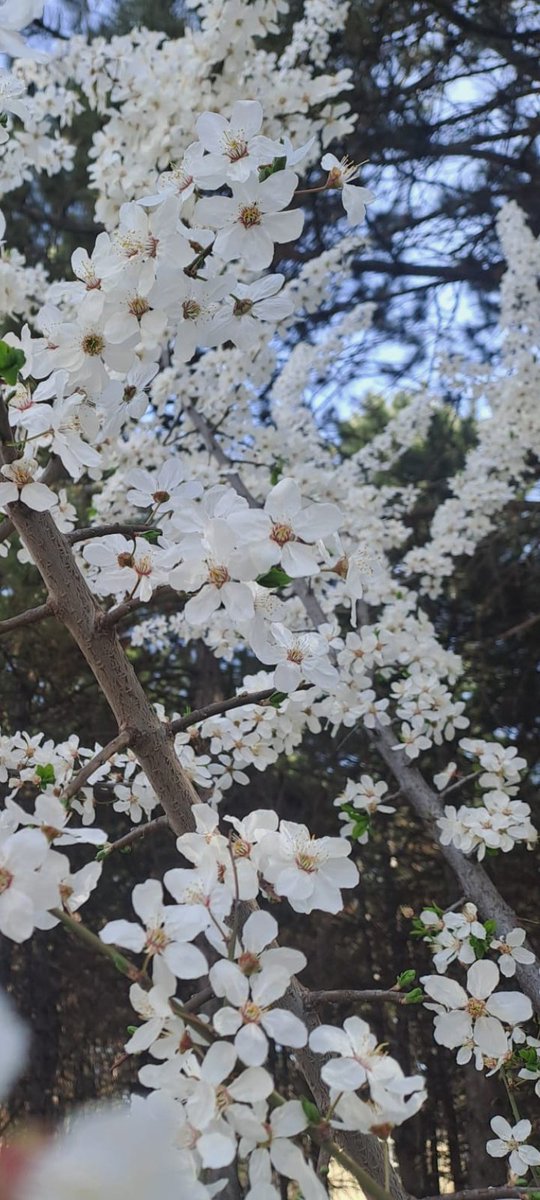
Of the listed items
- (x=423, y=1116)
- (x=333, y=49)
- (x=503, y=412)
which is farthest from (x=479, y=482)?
(x=423, y=1116)

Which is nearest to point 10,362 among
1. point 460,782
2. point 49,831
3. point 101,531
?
point 101,531

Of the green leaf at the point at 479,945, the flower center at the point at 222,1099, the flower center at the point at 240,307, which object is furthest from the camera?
the green leaf at the point at 479,945

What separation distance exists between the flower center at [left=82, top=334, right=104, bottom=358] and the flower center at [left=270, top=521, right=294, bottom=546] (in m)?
0.32

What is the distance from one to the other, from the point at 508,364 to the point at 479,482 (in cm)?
78

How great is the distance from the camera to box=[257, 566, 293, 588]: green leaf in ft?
2.64

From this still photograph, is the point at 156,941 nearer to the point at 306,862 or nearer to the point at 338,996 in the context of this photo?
the point at 306,862

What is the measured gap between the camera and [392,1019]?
13.4ft

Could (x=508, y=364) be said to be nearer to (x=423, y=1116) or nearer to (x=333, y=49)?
(x=333, y=49)

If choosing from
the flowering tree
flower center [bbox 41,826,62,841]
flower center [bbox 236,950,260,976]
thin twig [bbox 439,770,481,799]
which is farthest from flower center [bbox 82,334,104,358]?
thin twig [bbox 439,770,481,799]

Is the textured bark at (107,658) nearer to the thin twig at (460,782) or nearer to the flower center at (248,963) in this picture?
the flower center at (248,963)

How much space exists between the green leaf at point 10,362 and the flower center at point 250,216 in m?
0.28

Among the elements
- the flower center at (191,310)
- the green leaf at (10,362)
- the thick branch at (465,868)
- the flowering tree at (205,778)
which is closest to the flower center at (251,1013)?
the flowering tree at (205,778)

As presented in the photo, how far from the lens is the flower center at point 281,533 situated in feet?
2.64

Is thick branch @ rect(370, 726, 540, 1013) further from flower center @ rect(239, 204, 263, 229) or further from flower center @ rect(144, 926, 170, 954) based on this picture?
flower center @ rect(239, 204, 263, 229)
